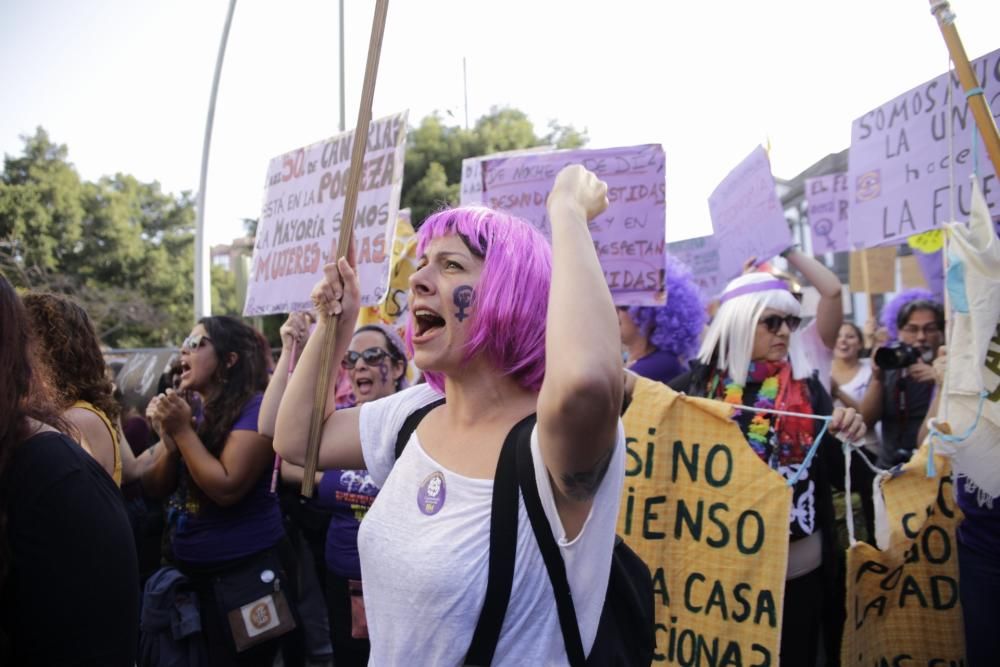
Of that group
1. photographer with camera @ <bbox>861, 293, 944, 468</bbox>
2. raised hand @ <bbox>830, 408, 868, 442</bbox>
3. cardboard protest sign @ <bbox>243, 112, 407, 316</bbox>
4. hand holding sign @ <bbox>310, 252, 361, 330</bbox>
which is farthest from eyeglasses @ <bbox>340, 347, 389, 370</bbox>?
photographer with camera @ <bbox>861, 293, 944, 468</bbox>

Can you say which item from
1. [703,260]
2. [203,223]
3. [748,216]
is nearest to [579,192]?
[748,216]

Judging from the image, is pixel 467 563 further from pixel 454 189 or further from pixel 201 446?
pixel 454 189

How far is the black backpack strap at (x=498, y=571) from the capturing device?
4.38ft

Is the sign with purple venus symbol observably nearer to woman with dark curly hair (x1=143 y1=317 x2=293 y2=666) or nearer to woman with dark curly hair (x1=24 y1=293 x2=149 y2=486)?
woman with dark curly hair (x1=24 y1=293 x2=149 y2=486)

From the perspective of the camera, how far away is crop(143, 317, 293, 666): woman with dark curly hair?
3127mm

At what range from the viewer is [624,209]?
14.1ft

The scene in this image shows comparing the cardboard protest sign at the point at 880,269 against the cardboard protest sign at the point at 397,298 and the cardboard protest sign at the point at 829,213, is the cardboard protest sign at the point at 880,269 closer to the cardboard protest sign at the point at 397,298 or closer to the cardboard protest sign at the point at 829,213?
the cardboard protest sign at the point at 829,213

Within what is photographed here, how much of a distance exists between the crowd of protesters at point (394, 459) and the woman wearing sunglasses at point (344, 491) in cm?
1

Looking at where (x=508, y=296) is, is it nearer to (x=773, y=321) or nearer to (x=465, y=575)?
(x=465, y=575)

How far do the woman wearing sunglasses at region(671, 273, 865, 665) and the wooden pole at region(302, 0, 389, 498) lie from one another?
1.74 m

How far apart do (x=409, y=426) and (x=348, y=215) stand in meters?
0.63

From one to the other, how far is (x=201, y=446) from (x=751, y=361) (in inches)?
90.0

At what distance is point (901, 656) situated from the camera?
293 centimetres

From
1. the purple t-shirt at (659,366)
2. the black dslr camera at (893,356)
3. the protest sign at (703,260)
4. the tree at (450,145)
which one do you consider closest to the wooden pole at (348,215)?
the purple t-shirt at (659,366)
